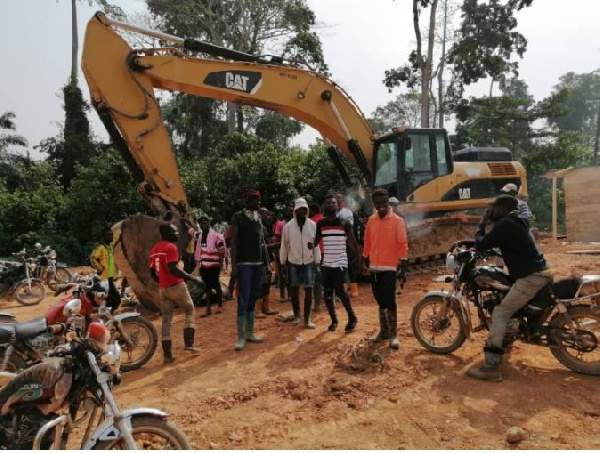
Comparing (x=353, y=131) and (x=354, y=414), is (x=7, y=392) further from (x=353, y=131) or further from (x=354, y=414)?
(x=353, y=131)

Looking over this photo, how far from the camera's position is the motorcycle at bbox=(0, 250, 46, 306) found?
11.1 meters

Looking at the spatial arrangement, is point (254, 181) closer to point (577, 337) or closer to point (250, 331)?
point (250, 331)

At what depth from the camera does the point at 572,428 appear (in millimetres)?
3580

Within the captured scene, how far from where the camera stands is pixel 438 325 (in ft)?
17.2

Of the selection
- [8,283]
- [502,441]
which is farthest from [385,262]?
[8,283]

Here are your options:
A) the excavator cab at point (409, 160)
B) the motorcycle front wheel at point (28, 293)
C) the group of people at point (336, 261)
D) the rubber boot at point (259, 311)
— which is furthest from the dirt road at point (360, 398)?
the motorcycle front wheel at point (28, 293)

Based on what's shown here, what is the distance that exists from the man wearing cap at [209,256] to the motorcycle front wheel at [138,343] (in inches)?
93.4

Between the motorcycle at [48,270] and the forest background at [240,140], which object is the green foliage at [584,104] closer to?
the forest background at [240,140]

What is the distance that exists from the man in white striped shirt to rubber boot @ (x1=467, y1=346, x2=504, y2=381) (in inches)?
78.2

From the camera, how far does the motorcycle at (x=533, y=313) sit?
14.7 ft

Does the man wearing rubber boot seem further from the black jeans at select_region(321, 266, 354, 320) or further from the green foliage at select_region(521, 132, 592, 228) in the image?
the green foliage at select_region(521, 132, 592, 228)

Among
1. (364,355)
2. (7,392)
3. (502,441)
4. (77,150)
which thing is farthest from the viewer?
(77,150)

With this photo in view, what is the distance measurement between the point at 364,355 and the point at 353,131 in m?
5.93

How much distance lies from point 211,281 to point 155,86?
3.49 m
